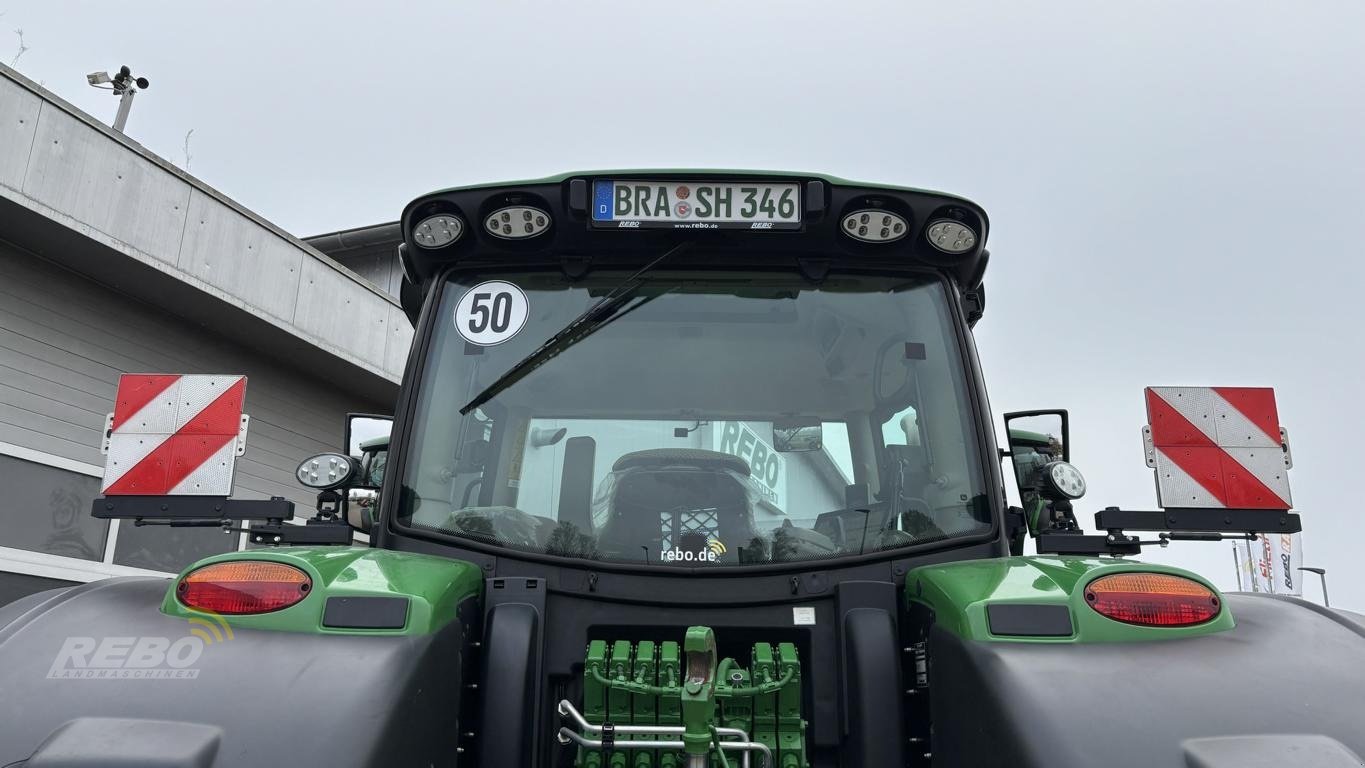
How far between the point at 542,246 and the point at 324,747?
165 cm

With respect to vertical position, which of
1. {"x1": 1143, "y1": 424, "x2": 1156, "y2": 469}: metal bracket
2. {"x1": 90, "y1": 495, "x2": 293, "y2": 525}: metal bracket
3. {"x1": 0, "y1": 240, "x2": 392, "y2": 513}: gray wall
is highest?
{"x1": 0, "y1": 240, "x2": 392, "y2": 513}: gray wall

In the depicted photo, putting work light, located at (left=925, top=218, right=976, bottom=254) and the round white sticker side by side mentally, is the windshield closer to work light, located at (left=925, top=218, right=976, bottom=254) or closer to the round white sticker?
the round white sticker

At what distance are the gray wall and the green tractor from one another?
7.89 metres

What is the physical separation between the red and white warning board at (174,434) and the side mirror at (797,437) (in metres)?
1.80

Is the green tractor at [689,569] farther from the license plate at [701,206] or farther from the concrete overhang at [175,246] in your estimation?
the concrete overhang at [175,246]

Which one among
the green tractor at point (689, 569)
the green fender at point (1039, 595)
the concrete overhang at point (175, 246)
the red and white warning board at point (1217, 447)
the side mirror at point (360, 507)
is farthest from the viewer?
the concrete overhang at point (175, 246)

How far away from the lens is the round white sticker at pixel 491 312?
304 cm

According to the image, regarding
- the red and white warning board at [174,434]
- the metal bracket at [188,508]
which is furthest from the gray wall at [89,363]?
the metal bracket at [188,508]

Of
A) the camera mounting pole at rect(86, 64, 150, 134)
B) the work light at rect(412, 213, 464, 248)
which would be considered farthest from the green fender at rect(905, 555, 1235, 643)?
the camera mounting pole at rect(86, 64, 150, 134)

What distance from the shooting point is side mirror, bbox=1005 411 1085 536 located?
10.1 feet

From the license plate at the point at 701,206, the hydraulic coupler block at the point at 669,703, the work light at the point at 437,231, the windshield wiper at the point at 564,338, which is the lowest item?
the hydraulic coupler block at the point at 669,703

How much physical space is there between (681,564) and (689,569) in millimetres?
32

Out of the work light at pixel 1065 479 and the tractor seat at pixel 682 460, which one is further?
the work light at pixel 1065 479

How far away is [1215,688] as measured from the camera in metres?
1.95
